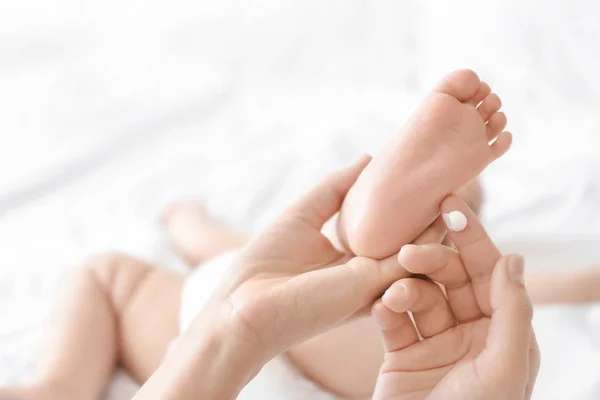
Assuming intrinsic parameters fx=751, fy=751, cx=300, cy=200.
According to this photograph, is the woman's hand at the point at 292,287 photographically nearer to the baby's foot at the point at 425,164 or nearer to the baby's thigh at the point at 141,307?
the baby's foot at the point at 425,164

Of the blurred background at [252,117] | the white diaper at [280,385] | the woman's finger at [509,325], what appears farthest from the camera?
the blurred background at [252,117]

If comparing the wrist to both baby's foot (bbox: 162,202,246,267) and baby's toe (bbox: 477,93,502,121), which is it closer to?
baby's toe (bbox: 477,93,502,121)

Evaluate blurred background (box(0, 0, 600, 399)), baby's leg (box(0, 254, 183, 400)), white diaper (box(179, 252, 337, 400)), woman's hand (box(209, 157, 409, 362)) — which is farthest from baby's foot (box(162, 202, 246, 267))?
woman's hand (box(209, 157, 409, 362))

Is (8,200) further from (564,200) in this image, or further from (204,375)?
(564,200)

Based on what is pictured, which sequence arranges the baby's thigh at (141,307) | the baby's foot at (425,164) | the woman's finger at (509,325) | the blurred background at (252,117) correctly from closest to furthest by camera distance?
the woman's finger at (509,325) → the baby's foot at (425,164) → the baby's thigh at (141,307) → the blurred background at (252,117)

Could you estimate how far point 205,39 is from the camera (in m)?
1.70

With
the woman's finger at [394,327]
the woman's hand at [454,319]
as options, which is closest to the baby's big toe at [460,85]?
the woman's hand at [454,319]

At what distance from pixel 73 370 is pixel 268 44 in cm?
95

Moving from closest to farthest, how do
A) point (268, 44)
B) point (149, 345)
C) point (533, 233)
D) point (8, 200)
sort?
point (149, 345) → point (533, 233) → point (8, 200) → point (268, 44)

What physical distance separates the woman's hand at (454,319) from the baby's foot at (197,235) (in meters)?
0.54

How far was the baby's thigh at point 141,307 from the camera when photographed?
1.00 m

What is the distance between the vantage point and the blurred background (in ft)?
3.93

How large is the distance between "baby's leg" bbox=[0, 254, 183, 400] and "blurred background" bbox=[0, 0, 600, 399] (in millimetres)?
86

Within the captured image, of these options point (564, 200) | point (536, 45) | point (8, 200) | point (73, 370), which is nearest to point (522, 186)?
point (564, 200)
